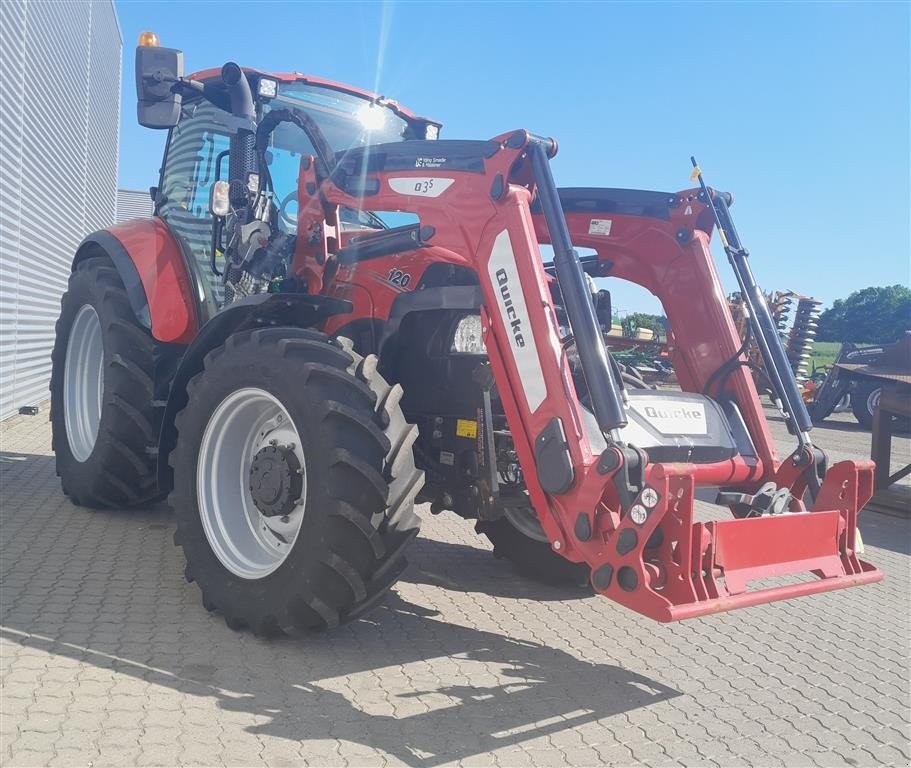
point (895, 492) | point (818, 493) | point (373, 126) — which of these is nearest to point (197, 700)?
point (818, 493)

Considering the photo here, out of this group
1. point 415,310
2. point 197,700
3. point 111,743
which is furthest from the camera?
point 415,310

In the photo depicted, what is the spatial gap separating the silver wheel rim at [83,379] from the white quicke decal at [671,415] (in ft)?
13.4

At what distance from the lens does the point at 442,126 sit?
543 centimetres

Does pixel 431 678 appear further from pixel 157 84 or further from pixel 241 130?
pixel 157 84

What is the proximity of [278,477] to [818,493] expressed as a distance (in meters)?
2.34

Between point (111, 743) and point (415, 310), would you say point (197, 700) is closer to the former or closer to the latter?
point (111, 743)

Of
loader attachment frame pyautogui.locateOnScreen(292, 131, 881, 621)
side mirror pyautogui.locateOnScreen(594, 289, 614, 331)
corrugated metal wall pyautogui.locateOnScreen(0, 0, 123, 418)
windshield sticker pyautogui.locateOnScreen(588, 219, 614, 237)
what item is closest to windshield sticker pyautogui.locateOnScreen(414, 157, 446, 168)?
loader attachment frame pyautogui.locateOnScreen(292, 131, 881, 621)

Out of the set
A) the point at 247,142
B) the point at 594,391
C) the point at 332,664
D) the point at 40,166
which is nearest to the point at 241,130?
the point at 247,142

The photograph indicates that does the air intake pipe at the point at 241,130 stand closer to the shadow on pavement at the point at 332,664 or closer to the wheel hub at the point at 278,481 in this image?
the wheel hub at the point at 278,481

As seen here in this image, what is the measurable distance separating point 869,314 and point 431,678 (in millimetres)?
69651

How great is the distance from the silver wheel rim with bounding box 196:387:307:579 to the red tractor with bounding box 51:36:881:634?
13 millimetres

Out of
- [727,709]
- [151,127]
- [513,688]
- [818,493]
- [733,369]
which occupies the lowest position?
[727,709]

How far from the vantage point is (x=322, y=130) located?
4648 millimetres

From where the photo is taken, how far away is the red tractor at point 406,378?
3.06 m
